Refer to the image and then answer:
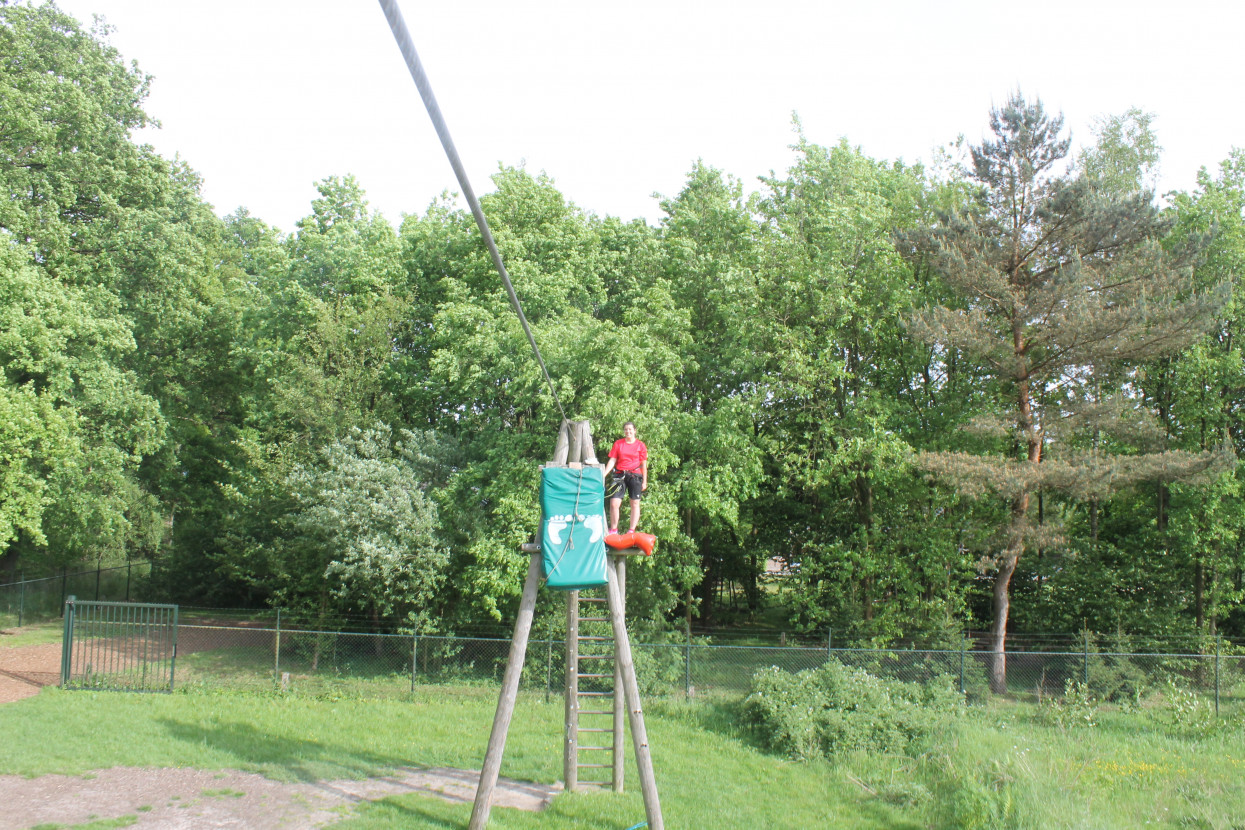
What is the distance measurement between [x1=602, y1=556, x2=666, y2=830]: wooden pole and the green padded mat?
33cm

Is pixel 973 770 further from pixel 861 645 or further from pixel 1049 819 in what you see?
pixel 861 645

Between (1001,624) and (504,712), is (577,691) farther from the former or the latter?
(1001,624)

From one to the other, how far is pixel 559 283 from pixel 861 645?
10.9 meters

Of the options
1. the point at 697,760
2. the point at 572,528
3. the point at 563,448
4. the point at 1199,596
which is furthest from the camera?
the point at 1199,596

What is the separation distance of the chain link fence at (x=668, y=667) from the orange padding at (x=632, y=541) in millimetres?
6399

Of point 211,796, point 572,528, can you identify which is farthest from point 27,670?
point 572,528

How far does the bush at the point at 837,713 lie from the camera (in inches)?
431

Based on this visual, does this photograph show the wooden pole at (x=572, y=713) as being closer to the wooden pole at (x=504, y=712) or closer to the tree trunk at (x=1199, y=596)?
the wooden pole at (x=504, y=712)

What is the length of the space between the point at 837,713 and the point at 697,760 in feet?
7.54

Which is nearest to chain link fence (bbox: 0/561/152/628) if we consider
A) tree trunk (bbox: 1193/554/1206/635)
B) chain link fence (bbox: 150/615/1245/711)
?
chain link fence (bbox: 150/615/1245/711)

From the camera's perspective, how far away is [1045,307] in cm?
1587

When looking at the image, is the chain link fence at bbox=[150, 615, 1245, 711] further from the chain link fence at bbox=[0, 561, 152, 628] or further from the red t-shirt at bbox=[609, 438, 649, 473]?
the chain link fence at bbox=[0, 561, 152, 628]

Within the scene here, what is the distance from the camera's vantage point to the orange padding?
7.78 metres

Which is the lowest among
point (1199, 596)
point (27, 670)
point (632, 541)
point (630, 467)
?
point (27, 670)
